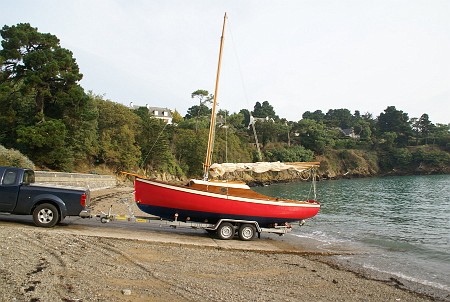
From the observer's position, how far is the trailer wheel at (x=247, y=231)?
1512cm

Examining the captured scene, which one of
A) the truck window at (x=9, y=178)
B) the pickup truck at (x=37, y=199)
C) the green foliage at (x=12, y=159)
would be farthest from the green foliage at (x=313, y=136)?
the truck window at (x=9, y=178)

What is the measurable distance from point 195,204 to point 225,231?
1651 mm

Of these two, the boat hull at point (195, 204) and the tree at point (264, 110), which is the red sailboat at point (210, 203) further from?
the tree at point (264, 110)

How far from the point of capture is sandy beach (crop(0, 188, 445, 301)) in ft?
22.6

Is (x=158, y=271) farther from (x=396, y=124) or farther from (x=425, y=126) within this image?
(x=425, y=126)

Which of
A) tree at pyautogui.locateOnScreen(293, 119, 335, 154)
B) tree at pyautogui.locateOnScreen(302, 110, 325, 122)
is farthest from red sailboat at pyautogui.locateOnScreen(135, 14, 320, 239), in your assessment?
tree at pyautogui.locateOnScreen(302, 110, 325, 122)

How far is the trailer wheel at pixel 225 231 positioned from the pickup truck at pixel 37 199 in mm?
5212

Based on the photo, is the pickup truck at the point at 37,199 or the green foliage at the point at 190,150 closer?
the pickup truck at the point at 37,199

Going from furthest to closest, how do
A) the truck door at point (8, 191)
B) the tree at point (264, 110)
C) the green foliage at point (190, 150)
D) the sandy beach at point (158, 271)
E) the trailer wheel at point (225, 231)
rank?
the tree at point (264, 110), the green foliage at point (190, 150), the trailer wheel at point (225, 231), the truck door at point (8, 191), the sandy beach at point (158, 271)

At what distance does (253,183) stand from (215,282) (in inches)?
2703

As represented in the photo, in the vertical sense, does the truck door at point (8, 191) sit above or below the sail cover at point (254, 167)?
below

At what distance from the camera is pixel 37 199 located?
1263 cm

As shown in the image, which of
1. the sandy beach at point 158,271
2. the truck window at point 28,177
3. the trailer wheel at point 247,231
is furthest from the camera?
the trailer wheel at point 247,231

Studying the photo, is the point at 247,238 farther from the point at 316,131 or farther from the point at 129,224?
the point at 316,131
